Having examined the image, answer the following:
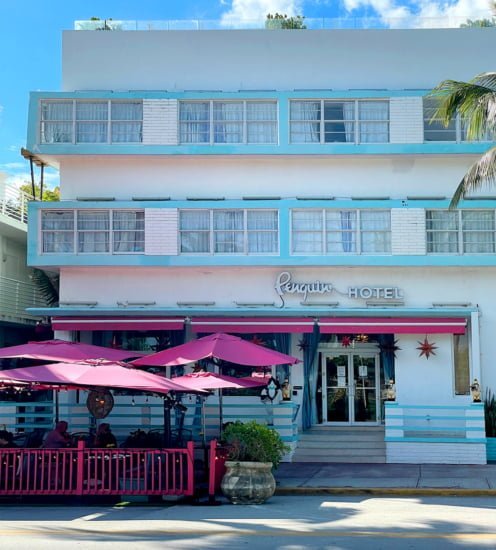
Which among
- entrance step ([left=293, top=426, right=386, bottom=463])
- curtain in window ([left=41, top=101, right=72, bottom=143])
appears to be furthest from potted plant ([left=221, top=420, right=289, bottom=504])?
curtain in window ([left=41, top=101, right=72, bottom=143])

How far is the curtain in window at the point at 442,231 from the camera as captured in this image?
2411 cm

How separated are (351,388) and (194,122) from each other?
884 cm

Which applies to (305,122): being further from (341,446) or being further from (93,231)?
(341,446)

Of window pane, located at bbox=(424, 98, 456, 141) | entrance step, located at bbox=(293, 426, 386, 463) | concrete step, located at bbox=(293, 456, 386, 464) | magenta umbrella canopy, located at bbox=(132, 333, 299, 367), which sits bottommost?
concrete step, located at bbox=(293, 456, 386, 464)

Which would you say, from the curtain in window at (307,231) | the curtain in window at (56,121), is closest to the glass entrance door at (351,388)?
the curtain in window at (307,231)

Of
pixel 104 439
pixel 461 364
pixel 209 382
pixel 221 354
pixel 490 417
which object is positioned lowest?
pixel 104 439

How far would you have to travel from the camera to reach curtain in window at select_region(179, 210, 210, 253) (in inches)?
961

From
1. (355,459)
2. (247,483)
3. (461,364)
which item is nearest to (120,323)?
(355,459)

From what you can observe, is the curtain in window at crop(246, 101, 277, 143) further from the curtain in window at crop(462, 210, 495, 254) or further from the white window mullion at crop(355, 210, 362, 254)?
the curtain in window at crop(462, 210, 495, 254)

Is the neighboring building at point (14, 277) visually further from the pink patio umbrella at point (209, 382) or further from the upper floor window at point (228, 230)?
the pink patio umbrella at point (209, 382)

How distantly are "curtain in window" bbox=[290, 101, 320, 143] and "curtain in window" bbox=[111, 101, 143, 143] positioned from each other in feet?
14.2

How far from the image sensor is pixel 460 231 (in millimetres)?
24000

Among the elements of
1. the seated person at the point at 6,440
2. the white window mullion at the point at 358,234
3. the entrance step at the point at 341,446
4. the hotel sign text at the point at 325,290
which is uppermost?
the white window mullion at the point at 358,234

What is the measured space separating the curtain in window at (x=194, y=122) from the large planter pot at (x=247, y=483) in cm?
1142
